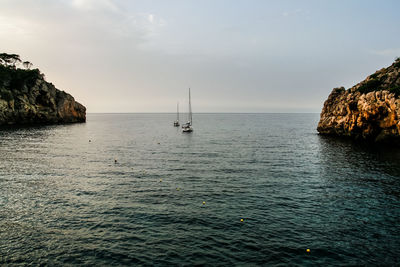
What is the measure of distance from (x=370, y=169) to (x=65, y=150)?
57149 millimetres

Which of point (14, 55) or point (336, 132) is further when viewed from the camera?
point (14, 55)

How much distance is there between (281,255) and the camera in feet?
48.5

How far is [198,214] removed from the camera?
2044 cm

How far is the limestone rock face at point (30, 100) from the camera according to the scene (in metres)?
102

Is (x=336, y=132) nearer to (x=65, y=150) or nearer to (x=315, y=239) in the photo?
(x=315, y=239)

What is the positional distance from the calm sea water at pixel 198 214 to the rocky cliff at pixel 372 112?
2250 cm

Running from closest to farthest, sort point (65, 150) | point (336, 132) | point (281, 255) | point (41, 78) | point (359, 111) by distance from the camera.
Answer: point (281, 255) < point (65, 150) < point (359, 111) < point (336, 132) < point (41, 78)

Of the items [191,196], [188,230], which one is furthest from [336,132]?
[188,230]

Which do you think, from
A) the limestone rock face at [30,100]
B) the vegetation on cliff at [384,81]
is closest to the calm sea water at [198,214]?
the vegetation on cliff at [384,81]

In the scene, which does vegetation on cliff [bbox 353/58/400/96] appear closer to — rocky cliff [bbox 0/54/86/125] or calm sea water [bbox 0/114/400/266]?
calm sea water [bbox 0/114/400/266]

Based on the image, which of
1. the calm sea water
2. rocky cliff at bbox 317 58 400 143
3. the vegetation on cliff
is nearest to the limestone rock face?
the calm sea water

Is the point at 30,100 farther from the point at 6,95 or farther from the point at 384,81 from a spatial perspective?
the point at 384,81

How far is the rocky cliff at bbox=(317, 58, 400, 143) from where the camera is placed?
55344 mm

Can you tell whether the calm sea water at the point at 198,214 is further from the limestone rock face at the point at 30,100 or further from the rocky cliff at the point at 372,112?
the limestone rock face at the point at 30,100
